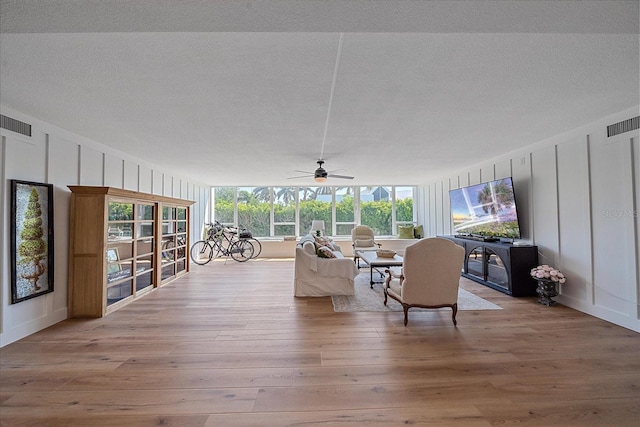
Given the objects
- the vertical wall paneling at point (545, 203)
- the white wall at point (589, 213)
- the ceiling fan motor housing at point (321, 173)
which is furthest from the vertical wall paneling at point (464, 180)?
the ceiling fan motor housing at point (321, 173)

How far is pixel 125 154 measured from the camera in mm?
4562

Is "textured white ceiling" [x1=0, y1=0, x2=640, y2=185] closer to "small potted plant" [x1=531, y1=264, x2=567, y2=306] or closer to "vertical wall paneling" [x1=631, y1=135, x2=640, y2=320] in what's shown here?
"vertical wall paneling" [x1=631, y1=135, x2=640, y2=320]

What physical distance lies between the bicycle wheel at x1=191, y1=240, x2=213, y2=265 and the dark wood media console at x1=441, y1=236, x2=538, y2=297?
266 inches

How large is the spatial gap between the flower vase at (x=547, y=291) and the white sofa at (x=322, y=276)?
2678 millimetres

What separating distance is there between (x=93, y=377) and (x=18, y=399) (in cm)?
41

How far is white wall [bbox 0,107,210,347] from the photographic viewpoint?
8.98 ft

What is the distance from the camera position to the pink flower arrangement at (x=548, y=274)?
12.2ft

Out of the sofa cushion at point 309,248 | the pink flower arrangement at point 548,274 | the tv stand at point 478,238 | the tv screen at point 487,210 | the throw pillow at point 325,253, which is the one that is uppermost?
the tv screen at point 487,210

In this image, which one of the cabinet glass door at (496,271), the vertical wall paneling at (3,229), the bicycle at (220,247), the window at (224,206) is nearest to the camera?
the vertical wall paneling at (3,229)

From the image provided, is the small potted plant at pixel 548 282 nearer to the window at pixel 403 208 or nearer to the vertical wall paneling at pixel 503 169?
the vertical wall paneling at pixel 503 169

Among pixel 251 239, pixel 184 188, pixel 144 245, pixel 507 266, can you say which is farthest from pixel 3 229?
pixel 507 266

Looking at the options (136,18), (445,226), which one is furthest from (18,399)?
(445,226)

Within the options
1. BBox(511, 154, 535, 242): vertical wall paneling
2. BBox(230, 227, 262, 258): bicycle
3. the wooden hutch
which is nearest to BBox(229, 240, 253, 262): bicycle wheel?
BBox(230, 227, 262, 258): bicycle

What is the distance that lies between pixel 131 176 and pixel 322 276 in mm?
3865
